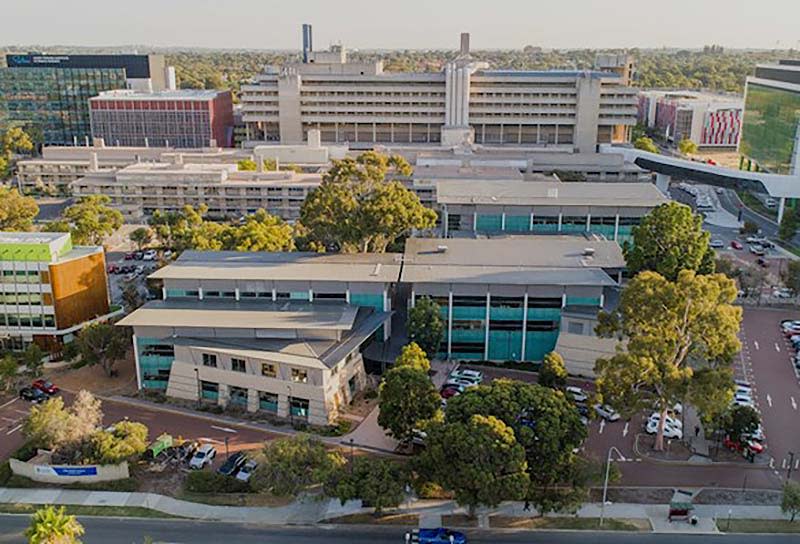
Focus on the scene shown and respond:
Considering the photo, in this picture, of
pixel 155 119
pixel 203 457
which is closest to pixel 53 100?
pixel 155 119

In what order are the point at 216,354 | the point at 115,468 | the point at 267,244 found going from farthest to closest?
the point at 267,244, the point at 216,354, the point at 115,468

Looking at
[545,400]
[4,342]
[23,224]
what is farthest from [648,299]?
[23,224]

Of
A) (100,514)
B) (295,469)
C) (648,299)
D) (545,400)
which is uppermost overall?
(648,299)

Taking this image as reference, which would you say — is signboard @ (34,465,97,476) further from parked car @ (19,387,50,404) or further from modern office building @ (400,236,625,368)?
modern office building @ (400,236,625,368)

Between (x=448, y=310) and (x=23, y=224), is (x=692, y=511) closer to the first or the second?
(x=448, y=310)

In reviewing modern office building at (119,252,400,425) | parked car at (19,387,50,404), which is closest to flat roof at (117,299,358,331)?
modern office building at (119,252,400,425)

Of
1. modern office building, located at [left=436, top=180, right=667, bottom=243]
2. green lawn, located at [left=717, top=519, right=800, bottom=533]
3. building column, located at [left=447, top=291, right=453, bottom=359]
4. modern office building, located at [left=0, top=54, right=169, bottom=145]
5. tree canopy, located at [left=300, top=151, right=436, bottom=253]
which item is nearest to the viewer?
green lawn, located at [left=717, top=519, right=800, bottom=533]
